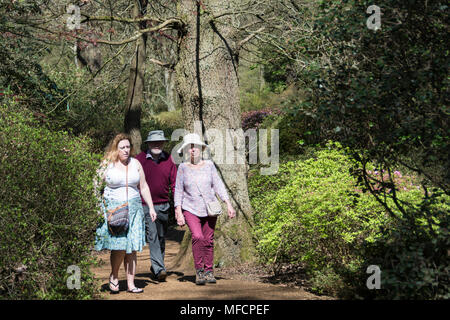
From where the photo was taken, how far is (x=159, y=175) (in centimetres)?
750

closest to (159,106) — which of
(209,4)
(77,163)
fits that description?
(209,4)

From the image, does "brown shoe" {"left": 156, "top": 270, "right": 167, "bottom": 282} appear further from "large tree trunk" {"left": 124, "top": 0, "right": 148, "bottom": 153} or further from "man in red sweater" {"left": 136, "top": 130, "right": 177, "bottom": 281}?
"large tree trunk" {"left": 124, "top": 0, "right": 148, "bottom": 153}

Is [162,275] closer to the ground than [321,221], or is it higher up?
closer to the ground

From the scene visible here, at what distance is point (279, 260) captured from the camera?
24.7 feet

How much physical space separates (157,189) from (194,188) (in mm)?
818

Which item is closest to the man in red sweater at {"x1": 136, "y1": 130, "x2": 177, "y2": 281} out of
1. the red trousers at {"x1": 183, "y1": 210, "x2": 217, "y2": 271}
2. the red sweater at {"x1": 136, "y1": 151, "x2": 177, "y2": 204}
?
the red sweater at {"x1": 136, "y1": 151, "x2": 177, "y2": 204}

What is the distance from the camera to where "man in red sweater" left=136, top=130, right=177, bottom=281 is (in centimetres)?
729

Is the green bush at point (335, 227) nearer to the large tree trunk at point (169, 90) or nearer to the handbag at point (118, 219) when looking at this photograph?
the handbag at point (118, 219)

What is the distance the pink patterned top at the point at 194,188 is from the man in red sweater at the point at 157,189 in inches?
20.5

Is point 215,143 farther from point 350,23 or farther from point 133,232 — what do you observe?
point 350,23

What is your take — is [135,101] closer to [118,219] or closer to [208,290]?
[118,219]

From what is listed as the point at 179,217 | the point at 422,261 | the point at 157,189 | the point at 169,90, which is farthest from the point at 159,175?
the point at 169,90

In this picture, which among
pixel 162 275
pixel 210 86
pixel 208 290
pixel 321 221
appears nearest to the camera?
pixel 208 290

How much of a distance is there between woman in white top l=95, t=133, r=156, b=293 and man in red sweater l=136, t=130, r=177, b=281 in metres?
0.81
